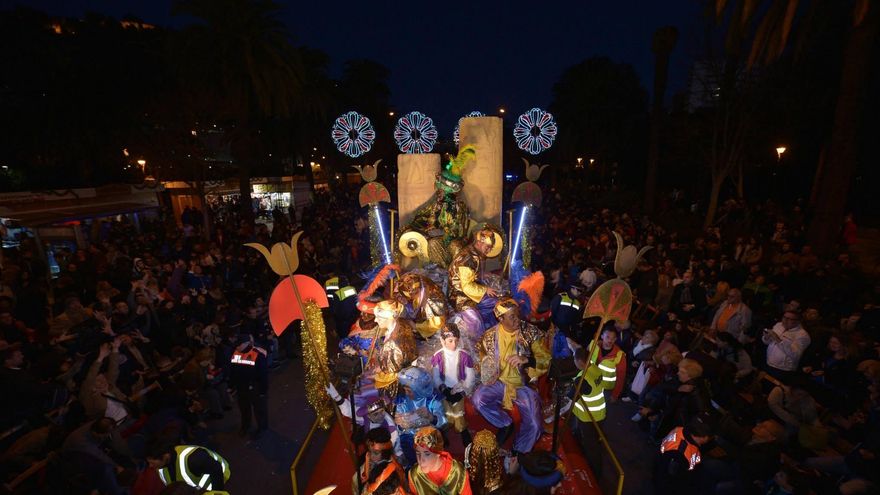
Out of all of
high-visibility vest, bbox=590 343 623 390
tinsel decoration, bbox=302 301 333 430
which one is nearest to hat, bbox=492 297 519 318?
high-visibility vest, bbox=590 343 623 390

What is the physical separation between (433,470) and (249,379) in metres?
4.17

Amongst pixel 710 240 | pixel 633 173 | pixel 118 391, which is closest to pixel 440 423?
pixel 118 391

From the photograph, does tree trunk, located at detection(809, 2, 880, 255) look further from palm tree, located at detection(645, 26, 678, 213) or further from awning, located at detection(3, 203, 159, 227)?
awning, located at detection(3, 203, 159, 227)

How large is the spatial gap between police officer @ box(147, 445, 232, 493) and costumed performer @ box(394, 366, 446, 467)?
2226 mm

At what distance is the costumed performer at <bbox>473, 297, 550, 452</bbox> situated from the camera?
5.55 m

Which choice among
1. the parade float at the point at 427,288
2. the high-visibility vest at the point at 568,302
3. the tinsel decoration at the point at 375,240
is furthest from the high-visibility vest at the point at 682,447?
the tinsel decoration at the point at 375,240

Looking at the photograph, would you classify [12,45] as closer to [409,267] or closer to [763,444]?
[409,267]

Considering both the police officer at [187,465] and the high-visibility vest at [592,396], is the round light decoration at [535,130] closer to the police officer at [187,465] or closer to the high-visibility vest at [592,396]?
the high-visibility vest at [592,396]

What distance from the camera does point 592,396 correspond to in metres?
6.27

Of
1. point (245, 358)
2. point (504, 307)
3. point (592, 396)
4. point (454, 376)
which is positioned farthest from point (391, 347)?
point (592, 396)

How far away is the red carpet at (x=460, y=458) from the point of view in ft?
18.7

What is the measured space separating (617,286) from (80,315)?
9.67 metres

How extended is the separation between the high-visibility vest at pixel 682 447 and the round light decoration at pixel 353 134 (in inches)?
324

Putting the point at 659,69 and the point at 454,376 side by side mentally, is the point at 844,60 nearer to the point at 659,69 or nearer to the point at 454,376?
the point at 659,69
